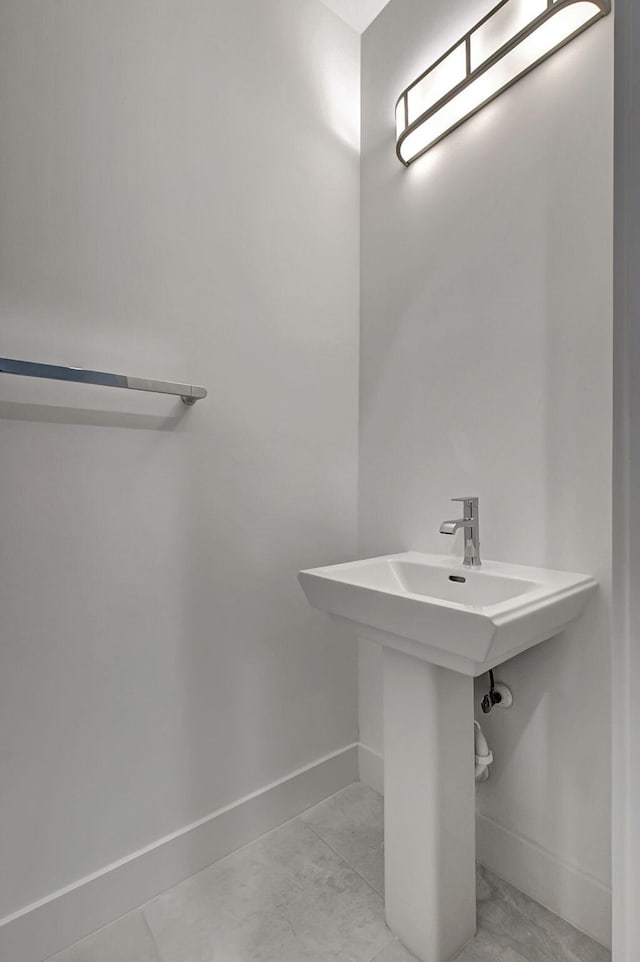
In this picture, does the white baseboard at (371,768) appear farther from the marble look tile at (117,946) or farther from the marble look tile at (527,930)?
the marble look tile at (117,946)

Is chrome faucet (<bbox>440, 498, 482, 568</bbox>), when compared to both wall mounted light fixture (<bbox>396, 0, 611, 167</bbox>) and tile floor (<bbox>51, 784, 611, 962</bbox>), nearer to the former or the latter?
tile floor (<bbox>51, 784, 611, 962</bbox>)

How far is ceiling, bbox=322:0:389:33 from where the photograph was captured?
1.54m

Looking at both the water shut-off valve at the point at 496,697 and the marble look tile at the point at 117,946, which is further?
the water shut-off valve at the point at 496,697

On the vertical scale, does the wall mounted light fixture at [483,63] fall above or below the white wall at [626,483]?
above

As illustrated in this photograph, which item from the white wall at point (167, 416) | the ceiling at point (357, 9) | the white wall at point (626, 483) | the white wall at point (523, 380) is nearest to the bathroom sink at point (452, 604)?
the white wall at point (523, 380)

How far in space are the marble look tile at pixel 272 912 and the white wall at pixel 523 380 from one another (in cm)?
37

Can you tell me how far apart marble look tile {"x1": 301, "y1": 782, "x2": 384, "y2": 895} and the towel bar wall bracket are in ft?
4.06

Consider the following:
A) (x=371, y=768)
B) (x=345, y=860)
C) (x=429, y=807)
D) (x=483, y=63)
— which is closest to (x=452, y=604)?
(x=429, y=807)

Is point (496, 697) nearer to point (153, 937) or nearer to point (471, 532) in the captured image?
point (471, 532)

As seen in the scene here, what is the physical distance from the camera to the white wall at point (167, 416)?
3.36 feet

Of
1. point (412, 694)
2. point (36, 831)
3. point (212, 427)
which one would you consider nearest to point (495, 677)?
point (412, 694)

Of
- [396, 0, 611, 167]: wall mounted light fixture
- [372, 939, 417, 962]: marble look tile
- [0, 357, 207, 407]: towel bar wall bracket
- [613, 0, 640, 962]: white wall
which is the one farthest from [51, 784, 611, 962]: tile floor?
[396, 0, 611, 167]: wall mounted light fixture

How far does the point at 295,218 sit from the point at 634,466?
125 cm

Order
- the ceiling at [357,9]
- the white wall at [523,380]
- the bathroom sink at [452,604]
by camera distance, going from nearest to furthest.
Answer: the bathroom sink at [452,604]
the white wall at [523,380]
the ceiling at [357,9]
